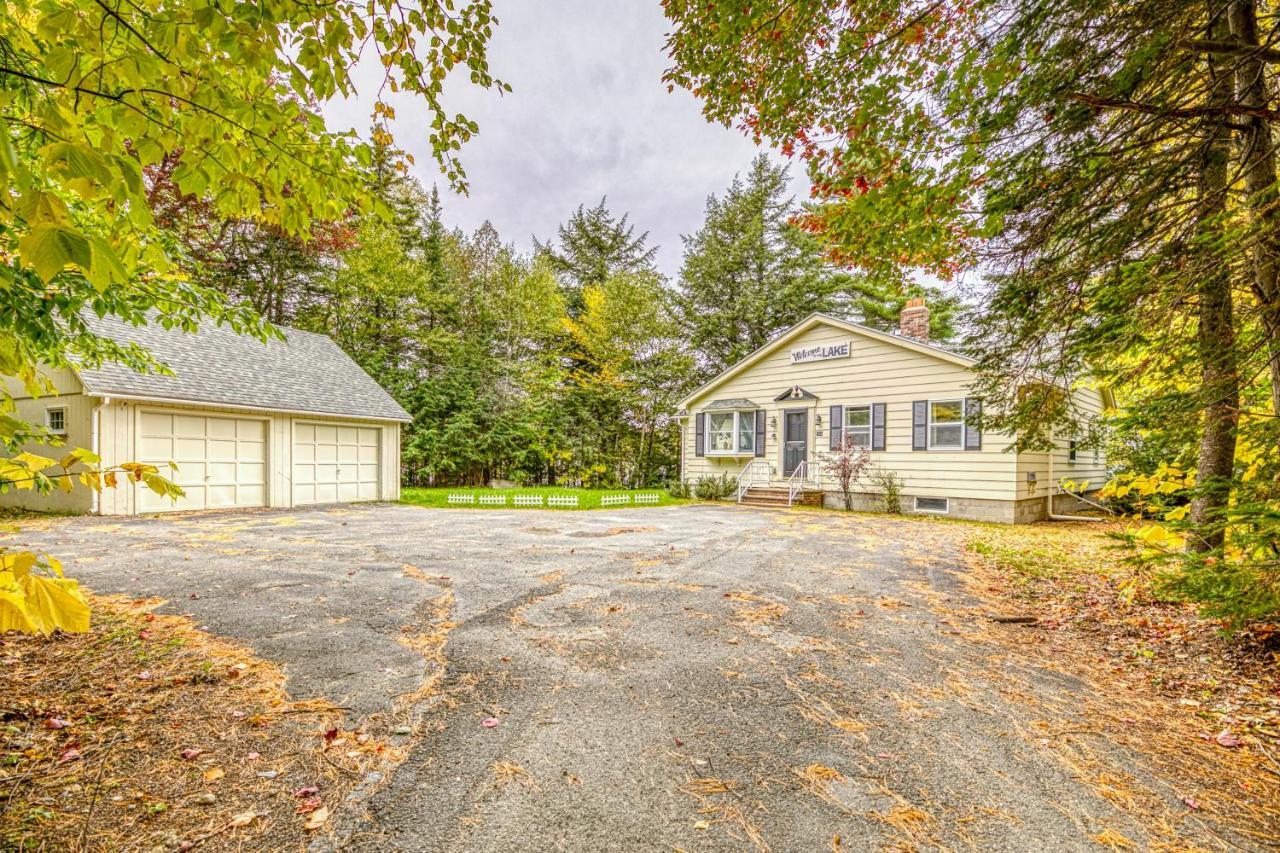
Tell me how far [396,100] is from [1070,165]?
4.27m

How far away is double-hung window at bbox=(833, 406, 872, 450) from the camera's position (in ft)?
42.9

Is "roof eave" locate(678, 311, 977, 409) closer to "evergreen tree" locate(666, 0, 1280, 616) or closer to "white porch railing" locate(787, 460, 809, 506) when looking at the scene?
"white porch railing" locate(787, 460, 809, 506)

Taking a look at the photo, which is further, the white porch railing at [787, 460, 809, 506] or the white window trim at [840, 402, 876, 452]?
the white porch railing at [787, 460, 809, 506]

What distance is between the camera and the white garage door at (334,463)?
13.0 meters

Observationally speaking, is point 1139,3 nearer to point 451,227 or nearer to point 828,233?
point 828,233

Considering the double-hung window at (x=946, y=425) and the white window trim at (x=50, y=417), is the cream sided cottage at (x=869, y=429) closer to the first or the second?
the double-hung window at (x=946, y=425)

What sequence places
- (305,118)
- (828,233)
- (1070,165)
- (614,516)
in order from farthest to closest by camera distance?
1. (614,516)
2. (828,233)
3. (1070,165)
4. (305,118)

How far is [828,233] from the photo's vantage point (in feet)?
14.1

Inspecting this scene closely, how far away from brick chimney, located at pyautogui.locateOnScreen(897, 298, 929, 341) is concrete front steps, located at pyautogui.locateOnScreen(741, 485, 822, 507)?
4619 mm

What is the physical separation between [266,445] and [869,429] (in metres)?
14.1

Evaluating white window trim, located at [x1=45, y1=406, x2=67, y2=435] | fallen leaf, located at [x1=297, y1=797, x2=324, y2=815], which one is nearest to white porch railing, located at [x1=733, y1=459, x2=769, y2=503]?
fallen leaf, located at [x1=297, y1=797, x2=324, y2=815]

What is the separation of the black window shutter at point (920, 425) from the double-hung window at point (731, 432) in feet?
13.2

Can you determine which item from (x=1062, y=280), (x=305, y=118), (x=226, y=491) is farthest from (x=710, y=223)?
(x=305, y=118)

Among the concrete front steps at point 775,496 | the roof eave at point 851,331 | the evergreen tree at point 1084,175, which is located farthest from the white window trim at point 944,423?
the evergreen tree at point 1084,175
